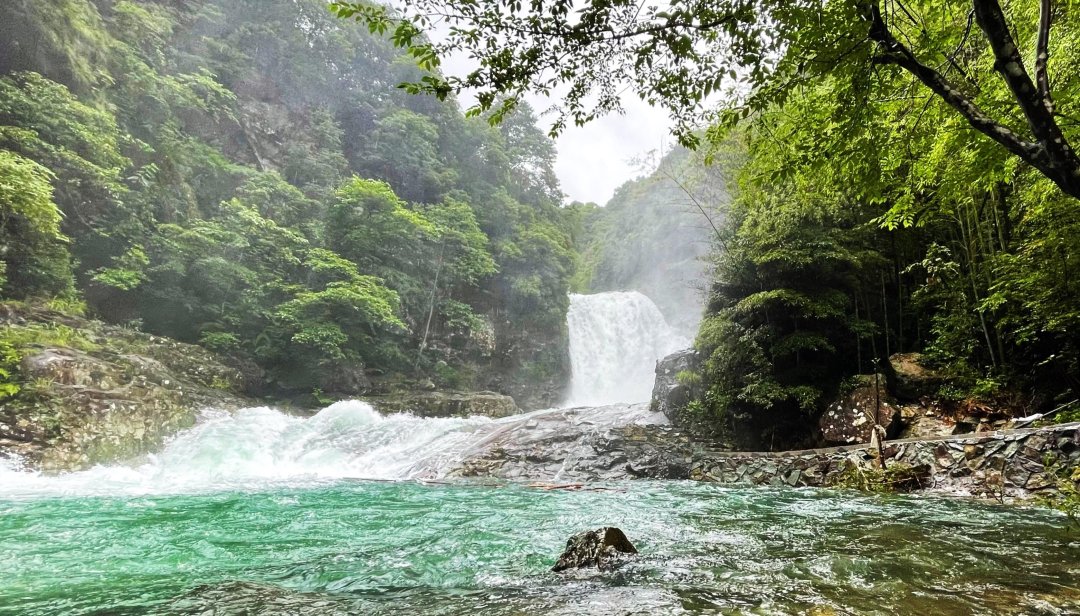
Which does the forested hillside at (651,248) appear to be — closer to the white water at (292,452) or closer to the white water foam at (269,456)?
the white water at (292,452)

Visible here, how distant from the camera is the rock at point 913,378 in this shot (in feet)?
31.3

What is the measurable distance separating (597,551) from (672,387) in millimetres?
10973

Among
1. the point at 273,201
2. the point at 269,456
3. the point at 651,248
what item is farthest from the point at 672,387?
the point at 651,248

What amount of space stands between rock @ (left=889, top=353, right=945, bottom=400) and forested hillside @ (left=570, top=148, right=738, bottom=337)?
63.9 ft

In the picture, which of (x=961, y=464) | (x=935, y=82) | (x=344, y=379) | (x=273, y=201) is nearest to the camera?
(x=935, y=82)

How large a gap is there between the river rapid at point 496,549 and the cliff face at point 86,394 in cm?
91

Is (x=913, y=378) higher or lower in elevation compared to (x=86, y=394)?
higher

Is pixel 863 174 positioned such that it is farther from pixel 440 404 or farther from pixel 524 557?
pixel 440 404

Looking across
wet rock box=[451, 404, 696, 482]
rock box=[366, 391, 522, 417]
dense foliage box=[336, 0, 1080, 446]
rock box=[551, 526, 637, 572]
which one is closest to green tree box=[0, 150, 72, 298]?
rock box=[366, 391, 522, 417]

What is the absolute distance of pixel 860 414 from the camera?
9.70 metres

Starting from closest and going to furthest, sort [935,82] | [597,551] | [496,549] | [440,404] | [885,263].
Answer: [935,82] < [597,551] < [496,549] < [885,263] < [440,404]

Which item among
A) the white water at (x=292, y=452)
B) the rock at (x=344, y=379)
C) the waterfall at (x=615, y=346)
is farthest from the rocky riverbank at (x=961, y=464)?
the waterfall at (x=615, y=346)

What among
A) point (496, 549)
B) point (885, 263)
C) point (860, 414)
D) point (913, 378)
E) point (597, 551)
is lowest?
point (496, 549)

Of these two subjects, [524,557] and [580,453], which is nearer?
[524,557]
